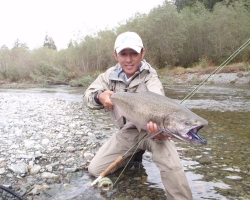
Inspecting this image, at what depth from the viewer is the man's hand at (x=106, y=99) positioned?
10.1 ft

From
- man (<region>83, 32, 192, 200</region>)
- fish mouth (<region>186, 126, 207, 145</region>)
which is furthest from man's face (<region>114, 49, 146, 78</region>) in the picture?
fish mouth (<region>186, 126, 207, 145</region>)

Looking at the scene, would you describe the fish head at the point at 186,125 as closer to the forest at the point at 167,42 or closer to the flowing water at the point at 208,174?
the flowing water at the point at 208,174

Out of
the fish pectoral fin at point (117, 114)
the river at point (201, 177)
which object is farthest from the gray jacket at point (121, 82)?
the river at point (201, 177)

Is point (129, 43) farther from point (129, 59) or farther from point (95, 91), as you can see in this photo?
point (95, 91)

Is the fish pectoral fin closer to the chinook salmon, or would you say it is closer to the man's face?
the chinook salmon

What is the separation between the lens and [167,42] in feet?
Result: 102

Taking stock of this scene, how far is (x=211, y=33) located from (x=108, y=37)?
11306 mm

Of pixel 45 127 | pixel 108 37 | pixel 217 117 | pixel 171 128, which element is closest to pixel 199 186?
pixel 171 128

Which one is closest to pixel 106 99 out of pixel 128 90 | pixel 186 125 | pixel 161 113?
pixel 128 90

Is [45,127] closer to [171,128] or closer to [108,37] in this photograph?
[171,128]

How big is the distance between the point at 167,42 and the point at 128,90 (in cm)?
2891

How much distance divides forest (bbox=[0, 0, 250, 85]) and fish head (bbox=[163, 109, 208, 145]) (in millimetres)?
27066

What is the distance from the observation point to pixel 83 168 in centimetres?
357

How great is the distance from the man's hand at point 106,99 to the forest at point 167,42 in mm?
26075
